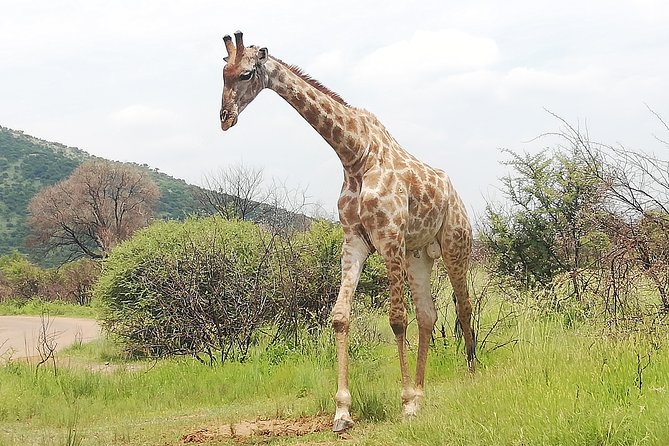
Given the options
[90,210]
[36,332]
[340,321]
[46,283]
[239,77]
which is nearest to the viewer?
[340,321]

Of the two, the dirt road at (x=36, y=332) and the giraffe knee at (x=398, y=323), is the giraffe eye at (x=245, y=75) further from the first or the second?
the dirt road at (x=36, y=332)

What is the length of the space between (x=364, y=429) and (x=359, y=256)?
137cm

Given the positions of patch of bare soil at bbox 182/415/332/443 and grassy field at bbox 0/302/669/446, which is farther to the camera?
patch of bare soil at bbox 182/415/332/443

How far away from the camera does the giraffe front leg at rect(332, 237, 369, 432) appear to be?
5.27m

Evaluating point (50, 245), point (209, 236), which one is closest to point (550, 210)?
point (209, 236)

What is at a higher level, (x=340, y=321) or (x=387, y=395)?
(x=340, y=321)

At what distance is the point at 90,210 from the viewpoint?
3825 cm

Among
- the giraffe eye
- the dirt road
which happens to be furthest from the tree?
the giraffe eye

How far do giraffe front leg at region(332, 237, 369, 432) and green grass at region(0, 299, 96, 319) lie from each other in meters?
21.2

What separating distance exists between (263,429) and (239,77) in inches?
111

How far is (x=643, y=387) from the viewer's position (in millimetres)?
4520

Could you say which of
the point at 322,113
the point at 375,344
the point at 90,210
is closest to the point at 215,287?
the point at 375,344

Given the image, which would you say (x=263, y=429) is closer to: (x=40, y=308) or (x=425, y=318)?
(x=425, y=318)

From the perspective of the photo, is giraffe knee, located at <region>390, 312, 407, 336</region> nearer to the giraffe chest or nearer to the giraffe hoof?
the giraffe chest
